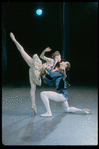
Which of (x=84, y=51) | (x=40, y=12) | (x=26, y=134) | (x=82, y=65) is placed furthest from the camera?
(x=82, y=65)

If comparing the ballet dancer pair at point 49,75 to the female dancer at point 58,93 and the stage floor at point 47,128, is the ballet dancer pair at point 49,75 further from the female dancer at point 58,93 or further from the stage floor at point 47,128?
the stage floor at point 47,128

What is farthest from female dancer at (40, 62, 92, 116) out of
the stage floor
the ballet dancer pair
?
the stage floor

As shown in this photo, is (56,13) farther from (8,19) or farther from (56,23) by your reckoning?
(8,19)

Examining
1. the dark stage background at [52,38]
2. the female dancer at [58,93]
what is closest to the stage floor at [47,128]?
the female dancer at [58,93]

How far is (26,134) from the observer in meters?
2.15

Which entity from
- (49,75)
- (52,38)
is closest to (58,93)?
(49,75)

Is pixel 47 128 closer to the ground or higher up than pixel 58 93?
closer to the ground

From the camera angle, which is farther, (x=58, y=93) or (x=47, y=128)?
(x=58, y=93)

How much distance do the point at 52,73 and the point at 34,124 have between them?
81 centimetres

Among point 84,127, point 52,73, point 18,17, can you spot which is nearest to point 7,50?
point 18,17

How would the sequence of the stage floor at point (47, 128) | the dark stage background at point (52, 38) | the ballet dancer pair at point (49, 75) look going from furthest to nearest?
the dark stage background at point (52, 38), the ballet dancer pair at point (49, 75), the stage floor at point (47, 128)

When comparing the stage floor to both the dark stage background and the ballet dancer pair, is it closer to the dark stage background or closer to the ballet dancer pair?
the ballet dancer pair

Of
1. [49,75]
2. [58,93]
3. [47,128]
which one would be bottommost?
[47,128]

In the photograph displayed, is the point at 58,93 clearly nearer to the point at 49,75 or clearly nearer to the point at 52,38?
the point at 49,75
